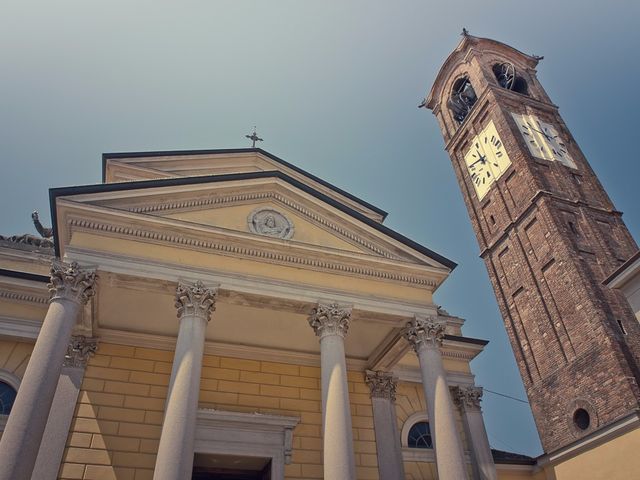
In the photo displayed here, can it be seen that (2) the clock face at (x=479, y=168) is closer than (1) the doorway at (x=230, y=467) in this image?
No

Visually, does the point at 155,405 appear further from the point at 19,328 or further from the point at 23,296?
the point at 23,296

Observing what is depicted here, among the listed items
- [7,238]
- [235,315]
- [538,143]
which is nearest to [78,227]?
[235,315]

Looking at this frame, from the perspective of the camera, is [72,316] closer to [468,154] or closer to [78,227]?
[78,227]

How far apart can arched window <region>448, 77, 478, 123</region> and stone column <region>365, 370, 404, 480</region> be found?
957 inches

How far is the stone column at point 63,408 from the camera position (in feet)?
31.1

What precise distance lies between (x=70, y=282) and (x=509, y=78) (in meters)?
30.1

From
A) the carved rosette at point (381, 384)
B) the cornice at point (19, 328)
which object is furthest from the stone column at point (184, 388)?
the carved rosette at point (381, 384)

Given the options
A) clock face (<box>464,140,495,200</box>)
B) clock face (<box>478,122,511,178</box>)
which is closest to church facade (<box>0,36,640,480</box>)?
clock face (<box>478,122,511,178</box>)

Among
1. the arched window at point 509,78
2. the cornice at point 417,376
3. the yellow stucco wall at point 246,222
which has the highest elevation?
the arched window at point 509,78

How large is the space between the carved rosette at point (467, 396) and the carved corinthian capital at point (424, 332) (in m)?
3.59

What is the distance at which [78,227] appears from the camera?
9.95 metres

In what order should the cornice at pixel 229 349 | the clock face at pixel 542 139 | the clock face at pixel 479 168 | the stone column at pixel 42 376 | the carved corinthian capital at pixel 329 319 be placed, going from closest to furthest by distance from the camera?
the stone column at pixel 42 376 < the carved corinthian capital at pixel 329 319 < the cornice at pixel 229 349 < the clock face at pixel 542 139 < the clock face at pixel 479 168

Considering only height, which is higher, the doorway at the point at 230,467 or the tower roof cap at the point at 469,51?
the tower roof cap at the point at 469,51

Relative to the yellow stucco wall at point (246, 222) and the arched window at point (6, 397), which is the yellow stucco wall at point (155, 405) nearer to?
the arched window at point (6, 397)
